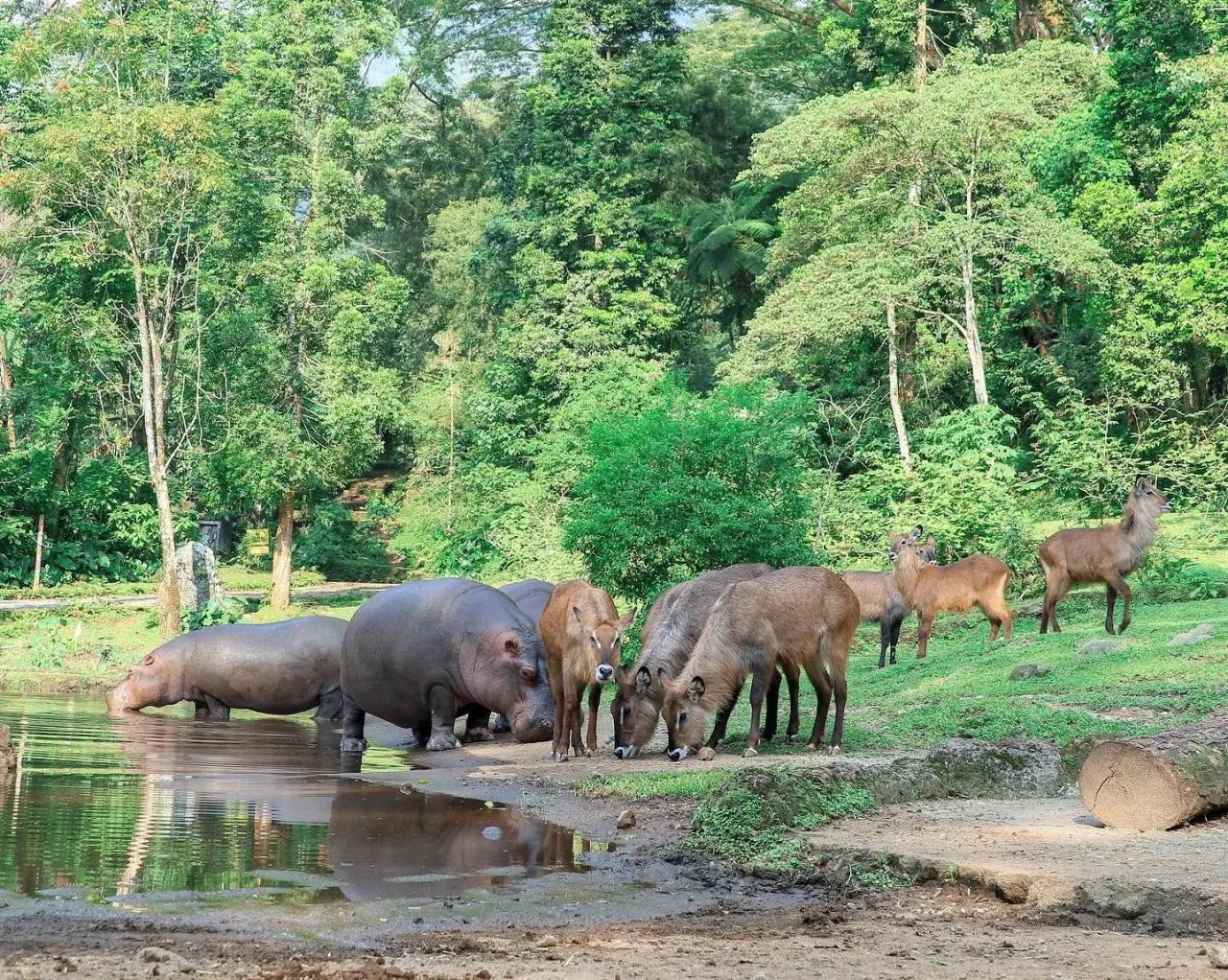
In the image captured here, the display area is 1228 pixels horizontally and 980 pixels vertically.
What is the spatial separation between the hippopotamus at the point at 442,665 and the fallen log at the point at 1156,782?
6.29 meters

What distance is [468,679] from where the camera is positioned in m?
14.2

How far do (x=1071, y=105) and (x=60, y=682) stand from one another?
80.9ft

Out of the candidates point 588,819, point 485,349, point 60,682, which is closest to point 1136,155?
point 485,349

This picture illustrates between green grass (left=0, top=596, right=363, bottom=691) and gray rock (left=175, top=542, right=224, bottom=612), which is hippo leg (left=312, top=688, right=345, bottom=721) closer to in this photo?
green grass (left=0, top=596, right=363, bottom=691)

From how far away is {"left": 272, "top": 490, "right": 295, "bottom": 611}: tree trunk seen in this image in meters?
34.3

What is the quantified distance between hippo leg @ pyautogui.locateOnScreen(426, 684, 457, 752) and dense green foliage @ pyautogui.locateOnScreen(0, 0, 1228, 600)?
15.3 ft

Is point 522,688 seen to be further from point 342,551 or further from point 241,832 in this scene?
point 342,551

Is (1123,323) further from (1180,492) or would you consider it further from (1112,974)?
(1112,974)

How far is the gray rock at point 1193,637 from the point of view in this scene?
51.0ft

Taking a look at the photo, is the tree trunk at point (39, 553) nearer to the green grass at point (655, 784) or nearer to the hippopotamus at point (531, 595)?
the hippopotamus at point (531, 595)

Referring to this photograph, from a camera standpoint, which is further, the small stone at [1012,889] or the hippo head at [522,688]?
the hippo head at [522,688]

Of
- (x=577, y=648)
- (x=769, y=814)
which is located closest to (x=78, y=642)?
(x=577, y=648)

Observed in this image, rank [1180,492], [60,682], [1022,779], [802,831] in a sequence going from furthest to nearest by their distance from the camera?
1. [1180,492]
2. [60,682]
3. [1022,779]
4. [802,831]

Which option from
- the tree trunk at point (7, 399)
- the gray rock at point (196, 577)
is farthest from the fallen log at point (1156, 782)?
the tree trunk at point (7, 399)
